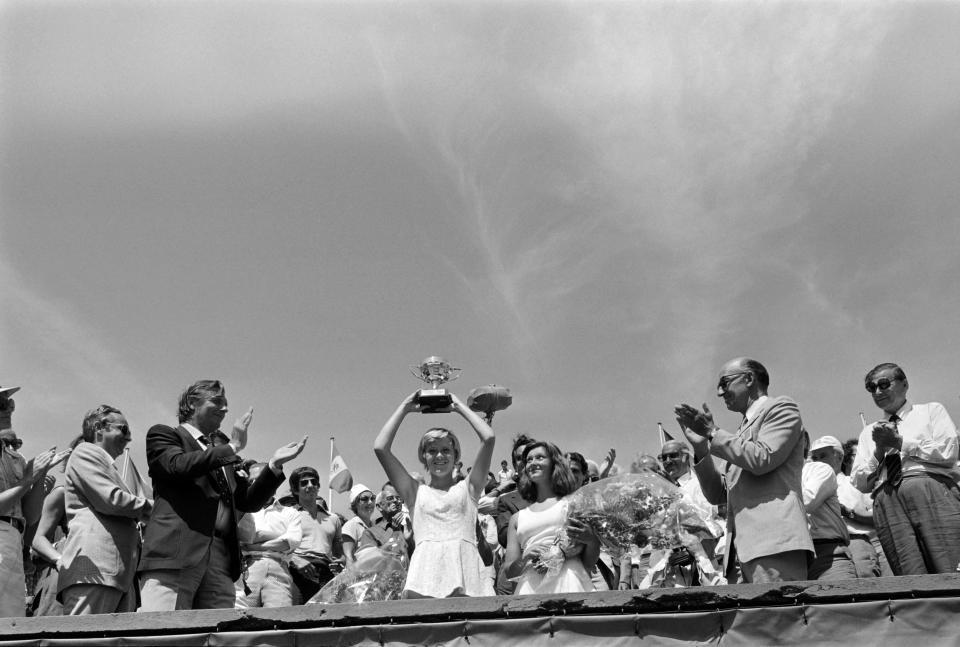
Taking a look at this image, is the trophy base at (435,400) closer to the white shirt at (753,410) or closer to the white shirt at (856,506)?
the white shirt at (753,410)

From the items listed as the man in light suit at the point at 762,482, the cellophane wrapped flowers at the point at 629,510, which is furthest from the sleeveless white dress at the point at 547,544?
the man in light suit at the point at 762,482

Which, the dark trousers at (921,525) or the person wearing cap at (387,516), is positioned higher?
the person wearing cap at (387,516)

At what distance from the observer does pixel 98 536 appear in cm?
656

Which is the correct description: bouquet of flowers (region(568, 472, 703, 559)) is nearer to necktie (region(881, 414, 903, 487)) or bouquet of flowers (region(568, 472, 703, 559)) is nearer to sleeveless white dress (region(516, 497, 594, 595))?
sleeveless white dress (region(516, 497, 594, 595))

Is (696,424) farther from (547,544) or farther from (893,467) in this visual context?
(893,467)

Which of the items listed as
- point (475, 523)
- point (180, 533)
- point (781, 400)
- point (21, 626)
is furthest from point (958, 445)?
point (21, 626)

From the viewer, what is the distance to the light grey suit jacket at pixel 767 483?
231 inches

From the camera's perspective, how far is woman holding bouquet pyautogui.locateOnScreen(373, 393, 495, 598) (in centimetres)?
625

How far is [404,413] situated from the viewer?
6.77 metres

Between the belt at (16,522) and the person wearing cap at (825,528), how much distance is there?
5117 mm

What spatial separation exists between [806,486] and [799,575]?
1.14 meters

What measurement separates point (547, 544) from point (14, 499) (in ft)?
11.4

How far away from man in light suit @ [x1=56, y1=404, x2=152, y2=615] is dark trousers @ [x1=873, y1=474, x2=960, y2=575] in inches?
194

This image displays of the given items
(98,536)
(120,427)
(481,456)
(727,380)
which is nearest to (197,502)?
(98,536)
